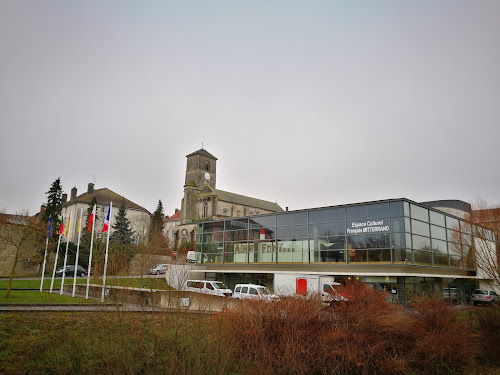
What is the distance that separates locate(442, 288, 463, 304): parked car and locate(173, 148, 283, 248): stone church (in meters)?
49.5

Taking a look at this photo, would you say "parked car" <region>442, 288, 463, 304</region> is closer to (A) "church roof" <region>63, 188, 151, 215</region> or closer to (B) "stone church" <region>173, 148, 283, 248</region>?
(B) "stone church" <region>173, 148, 283, 248</region>

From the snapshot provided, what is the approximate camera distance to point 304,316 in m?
12.7

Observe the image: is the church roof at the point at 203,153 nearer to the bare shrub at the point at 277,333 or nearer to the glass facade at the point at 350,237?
the glass facade at the point at 350,237

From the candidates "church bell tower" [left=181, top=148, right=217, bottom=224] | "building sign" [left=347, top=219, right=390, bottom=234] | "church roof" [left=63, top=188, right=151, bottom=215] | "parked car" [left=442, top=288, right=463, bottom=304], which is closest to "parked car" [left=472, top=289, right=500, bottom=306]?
"parked car" [left=442, top=288, right=463, bottom=304]

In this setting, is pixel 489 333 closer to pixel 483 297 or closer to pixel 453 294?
pixel 453 294

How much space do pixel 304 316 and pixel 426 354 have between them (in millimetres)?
4902

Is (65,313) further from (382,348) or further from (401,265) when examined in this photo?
(401,265)

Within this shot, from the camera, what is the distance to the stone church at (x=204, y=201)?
79.4 meters

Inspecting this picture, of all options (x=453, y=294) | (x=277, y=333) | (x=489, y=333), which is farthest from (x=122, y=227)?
(x=277, y=333)

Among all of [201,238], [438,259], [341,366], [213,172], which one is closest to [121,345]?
[341,366]

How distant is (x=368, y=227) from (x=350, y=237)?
1.63 m

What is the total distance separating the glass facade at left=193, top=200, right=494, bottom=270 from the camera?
89.6ft

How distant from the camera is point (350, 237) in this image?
29.2 metres

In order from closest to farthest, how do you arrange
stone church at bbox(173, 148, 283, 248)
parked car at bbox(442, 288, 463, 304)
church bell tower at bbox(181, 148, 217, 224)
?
1. parked car at bbox(442, 288, 463, 304)
2. stone church at bbox(173, 148, 283, 248)
3. church bell tower at bbox(181, 148, 217, 224)
